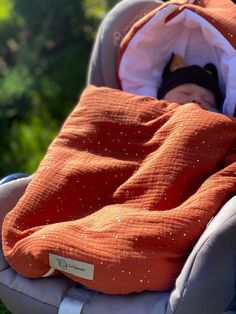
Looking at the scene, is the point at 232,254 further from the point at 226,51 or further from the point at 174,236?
the point at 226,51

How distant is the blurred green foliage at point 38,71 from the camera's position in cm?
282

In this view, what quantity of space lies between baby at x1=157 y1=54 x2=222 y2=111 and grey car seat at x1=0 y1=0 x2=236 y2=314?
0.52 m

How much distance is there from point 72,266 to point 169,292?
0.72 ft

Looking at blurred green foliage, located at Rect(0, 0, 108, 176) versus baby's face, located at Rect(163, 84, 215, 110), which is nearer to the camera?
baby's face, located at Rect(163, 84, 215, 110)

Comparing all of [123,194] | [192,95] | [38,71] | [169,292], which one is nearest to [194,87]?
[192,95]

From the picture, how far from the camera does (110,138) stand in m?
1.79

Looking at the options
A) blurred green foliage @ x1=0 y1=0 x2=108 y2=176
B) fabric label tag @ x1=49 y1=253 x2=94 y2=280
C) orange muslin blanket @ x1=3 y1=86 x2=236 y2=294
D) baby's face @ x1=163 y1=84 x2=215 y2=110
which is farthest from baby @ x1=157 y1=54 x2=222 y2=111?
blurred green foliage @ x1=0 y1=0 x2=108 y2=176

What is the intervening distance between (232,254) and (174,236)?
129mm

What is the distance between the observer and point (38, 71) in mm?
2910

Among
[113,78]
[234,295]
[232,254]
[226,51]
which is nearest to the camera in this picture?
[232,254]

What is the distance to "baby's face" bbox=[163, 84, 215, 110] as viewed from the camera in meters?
1.91

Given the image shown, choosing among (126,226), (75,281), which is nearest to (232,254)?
(126,226)

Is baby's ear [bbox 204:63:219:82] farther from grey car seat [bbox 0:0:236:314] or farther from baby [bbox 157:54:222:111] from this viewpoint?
grey car seat [bbox 0:0:236:314]

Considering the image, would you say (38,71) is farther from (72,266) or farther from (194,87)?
(72,266)
